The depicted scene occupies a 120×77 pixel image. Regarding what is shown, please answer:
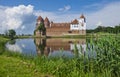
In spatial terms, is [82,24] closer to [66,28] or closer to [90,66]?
[66,28]

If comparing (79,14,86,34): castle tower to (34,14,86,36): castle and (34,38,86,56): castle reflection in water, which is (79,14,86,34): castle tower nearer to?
(34,14,86,36): castle

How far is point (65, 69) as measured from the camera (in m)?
11.6

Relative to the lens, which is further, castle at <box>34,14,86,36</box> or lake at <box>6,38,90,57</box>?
castle at <box>34,14,86,36</box>

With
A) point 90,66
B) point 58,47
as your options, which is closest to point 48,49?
point 58,47


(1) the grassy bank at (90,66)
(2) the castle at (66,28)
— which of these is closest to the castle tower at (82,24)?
(2) the castle at (66,28)

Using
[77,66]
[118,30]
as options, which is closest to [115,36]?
[118,30]

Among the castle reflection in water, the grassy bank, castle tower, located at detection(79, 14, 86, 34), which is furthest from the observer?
castle tower, located at detection(79, 14, 86, 34)

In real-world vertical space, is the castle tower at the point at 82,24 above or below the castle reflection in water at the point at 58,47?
above

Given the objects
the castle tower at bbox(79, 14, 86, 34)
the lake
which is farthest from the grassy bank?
the castle tower at bbox(79, 14, 86, 34)

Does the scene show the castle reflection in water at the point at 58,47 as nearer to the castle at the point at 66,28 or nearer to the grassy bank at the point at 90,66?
the grassy bank at the point at 90,66

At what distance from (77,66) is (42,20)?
142 metres

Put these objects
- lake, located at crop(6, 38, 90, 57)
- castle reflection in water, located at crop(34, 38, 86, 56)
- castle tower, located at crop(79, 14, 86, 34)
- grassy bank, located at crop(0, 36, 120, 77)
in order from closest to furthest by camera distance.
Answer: grassy bank, located at crop(0, 36, 120, 77) < castle reflection in water, located at crop(34, 38, 86, 56) < lake, located at crop(6, 38, 90, 57) < castle tower, located at crop(79, 14, 86, 34)

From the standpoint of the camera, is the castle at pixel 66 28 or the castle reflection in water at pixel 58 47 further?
the castle at pixel 66 28

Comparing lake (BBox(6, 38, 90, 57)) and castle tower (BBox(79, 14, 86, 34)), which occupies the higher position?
castle tower (BBox(79, 14, 86, 34))
